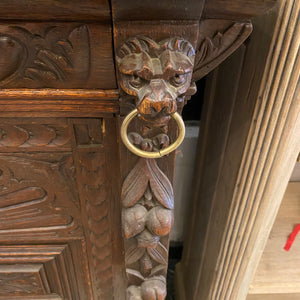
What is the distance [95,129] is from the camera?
40cm

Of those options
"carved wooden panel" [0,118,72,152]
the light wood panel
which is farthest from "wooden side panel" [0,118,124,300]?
the light wood panel

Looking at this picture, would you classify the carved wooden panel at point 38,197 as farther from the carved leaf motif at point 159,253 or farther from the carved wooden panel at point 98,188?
the carved leaf motif at point 159,253

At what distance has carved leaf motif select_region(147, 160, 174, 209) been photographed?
1.28 feet

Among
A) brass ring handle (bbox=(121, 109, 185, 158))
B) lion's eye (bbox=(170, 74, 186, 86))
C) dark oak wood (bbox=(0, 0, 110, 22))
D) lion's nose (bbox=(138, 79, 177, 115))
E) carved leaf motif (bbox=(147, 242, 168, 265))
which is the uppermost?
dark oak wood (bbox=(0, 0, 110, 22))

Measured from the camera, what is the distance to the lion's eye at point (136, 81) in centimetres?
29

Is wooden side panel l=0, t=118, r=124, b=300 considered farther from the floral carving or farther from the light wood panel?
the light wood panel

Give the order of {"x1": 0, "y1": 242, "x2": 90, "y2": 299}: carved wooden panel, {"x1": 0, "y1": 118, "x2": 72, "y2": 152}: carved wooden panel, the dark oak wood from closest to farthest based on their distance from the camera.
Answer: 1. the dark oak wood
2. {"x1": 0, "y1": 118, "x2": 72, "y2": 152}: carved wooden panel
3. {"x1": 0, "y1": 242, "x2": 90, "y2": 299}: carved wooden panel

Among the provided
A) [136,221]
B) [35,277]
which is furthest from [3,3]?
[35,277]

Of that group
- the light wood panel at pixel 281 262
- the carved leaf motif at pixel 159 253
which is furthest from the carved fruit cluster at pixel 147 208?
the light wood panel at pixel 281 262

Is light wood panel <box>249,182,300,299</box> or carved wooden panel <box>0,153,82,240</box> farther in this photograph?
light wood panel <box>249,182,300,299</box>

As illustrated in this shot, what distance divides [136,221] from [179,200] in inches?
23.1

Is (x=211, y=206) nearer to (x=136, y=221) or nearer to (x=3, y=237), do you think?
(x=136, y=221)

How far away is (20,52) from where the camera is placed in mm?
Result: 313

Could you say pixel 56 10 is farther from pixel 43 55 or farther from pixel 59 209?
pixel 59 209
